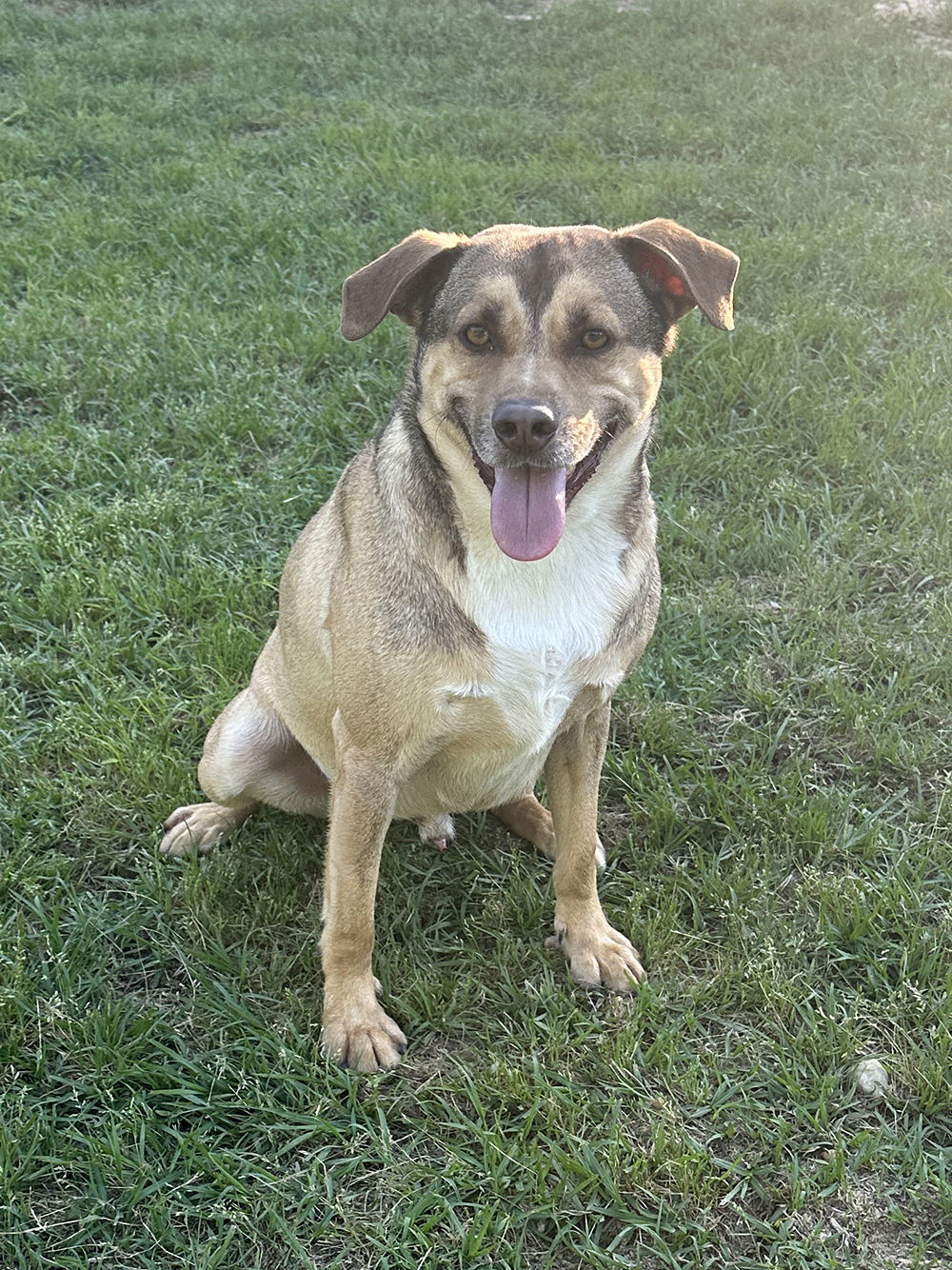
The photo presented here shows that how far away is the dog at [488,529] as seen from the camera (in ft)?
8.45

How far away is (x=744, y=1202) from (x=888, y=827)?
128cm

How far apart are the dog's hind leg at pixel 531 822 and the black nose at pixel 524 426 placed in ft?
4.50

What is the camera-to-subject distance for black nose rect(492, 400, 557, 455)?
2414 mm

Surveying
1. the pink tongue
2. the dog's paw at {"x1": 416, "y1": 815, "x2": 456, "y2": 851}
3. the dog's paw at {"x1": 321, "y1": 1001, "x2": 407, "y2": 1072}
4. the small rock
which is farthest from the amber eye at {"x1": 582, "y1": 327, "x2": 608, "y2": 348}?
the small rock

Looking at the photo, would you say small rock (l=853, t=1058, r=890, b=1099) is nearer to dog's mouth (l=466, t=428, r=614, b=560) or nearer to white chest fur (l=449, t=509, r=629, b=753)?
white chest fur (l=449, t=509, r=629, b=753)

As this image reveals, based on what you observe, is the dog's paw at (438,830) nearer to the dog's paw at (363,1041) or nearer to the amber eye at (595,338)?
the dog's paw at (363,1041)

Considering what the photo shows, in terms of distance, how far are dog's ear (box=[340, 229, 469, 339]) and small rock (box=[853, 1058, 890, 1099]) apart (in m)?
2.09

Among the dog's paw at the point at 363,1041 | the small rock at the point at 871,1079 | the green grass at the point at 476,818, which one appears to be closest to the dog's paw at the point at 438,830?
the green grass at the point at 476,818

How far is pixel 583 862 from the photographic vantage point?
3117 millimetres

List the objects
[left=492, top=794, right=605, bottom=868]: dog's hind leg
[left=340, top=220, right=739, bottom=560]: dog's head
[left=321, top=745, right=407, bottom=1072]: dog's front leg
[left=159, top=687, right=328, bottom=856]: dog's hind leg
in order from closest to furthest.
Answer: [left=340, top=220, right=739, bottom=560]: dog's head < [left=321, top=745, right=407, bottom=1072]: dog's front leg < [left=159, top=687, right=328, bottom=856]: dog's hind leg < [left=492, top=794, right=605, bottom=868]: dog's hind leg

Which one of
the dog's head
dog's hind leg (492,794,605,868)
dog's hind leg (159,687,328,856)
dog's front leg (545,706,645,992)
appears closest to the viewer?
the dog's head

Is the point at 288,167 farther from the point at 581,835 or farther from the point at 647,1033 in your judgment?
the point at 647,1033

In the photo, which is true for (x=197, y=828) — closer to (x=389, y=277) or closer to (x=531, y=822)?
(x=531, y=822)

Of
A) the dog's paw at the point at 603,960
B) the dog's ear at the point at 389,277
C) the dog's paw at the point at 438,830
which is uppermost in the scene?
the dog's ear at the point at 389,277
